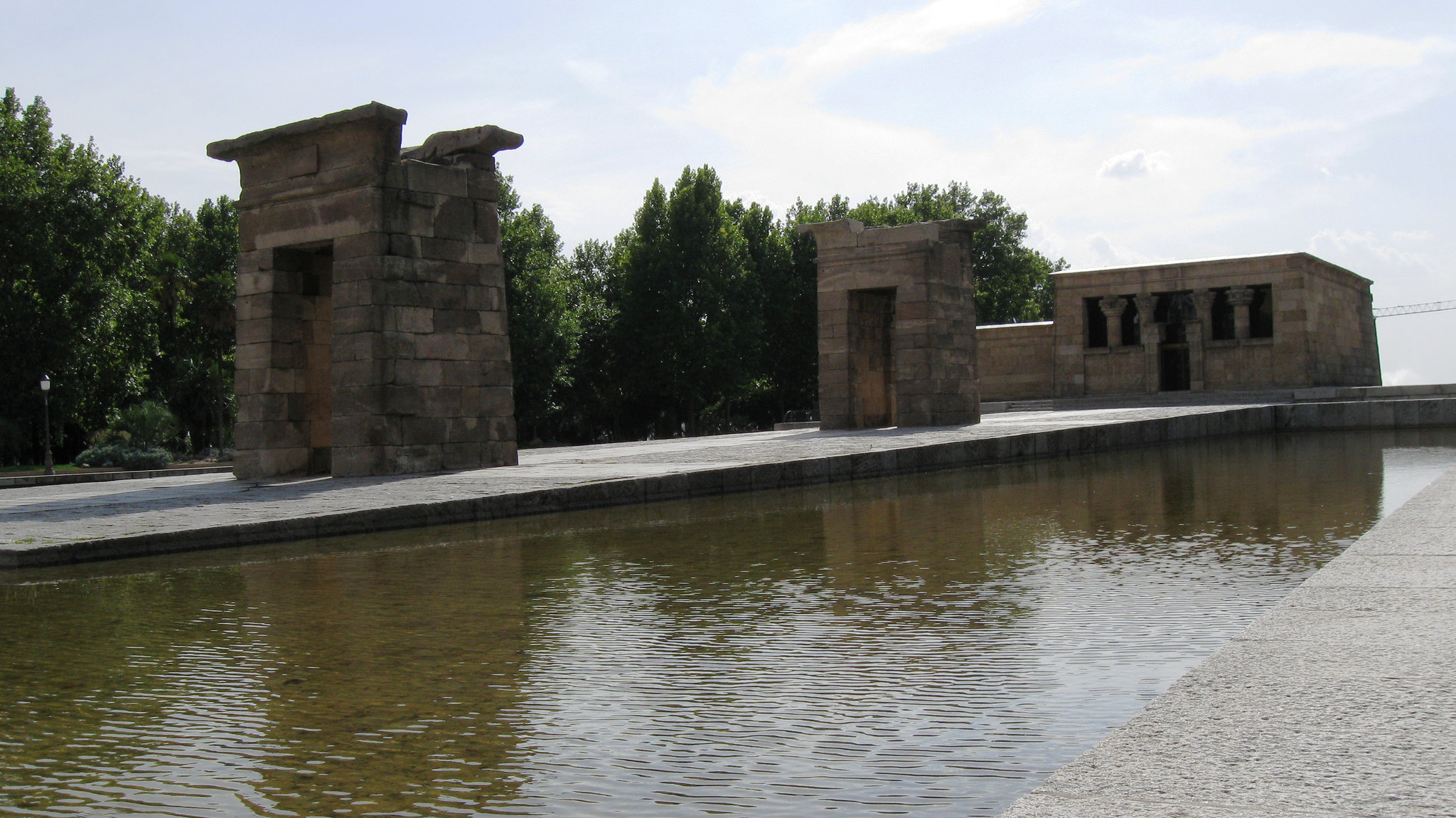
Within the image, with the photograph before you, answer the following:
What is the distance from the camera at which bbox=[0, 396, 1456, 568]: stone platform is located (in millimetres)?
8125

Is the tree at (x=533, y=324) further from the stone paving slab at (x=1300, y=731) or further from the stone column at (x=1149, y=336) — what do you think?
the stone paving slab at (x=1300, y=731)

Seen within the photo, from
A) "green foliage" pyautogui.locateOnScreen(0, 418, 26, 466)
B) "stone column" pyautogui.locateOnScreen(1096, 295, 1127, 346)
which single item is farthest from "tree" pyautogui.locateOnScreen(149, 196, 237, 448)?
"stone column" pyautogui.locateOnScreen(1096, 295, 1127, 346)

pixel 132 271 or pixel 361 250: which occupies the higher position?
pixel 132 271

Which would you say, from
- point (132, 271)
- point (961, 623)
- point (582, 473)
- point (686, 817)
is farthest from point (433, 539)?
point (132, 271)

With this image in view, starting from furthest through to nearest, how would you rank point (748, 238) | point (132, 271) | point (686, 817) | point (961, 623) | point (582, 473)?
point (748, 238), point (132, 271), point (582, 473), point (961, 623), point (686, 817)

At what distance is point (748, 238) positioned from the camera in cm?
5466

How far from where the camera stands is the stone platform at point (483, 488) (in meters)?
8.12

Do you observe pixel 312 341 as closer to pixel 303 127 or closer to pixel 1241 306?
pixel 303 127

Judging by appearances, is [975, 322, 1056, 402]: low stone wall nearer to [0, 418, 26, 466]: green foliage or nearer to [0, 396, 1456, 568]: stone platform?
[0, 396, 1456, 568]: stone platform

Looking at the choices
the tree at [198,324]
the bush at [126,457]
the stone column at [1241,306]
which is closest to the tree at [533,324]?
the tree at [198,324]

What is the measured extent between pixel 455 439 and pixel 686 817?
12.2 meters

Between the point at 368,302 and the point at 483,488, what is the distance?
4028mm

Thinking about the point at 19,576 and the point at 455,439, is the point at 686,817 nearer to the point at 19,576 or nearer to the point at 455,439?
the point at 19,576

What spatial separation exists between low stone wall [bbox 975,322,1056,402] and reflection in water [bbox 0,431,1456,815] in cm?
3433
